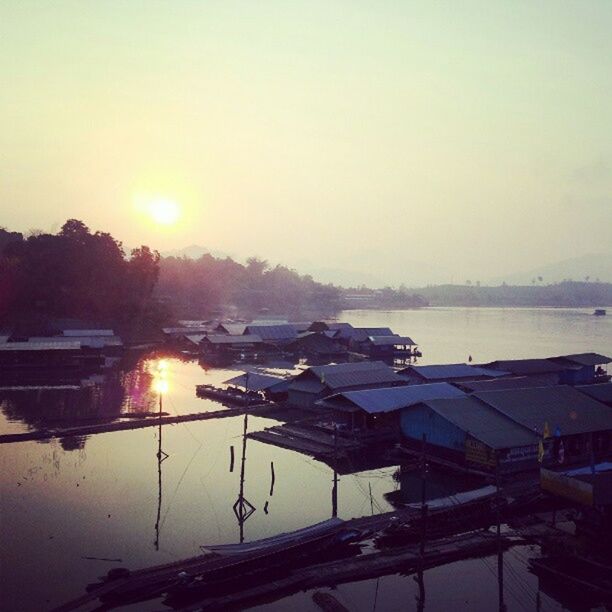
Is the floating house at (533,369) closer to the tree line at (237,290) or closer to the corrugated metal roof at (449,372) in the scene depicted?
the corrugated metal roof at (449,372)

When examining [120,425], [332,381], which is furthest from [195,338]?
[120,425]

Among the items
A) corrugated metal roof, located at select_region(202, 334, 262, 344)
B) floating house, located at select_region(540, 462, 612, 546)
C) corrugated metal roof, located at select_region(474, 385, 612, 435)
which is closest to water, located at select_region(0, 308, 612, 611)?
floating house, located at select_region(540, 462, 612, 546)

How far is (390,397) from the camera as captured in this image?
2925 centimetres

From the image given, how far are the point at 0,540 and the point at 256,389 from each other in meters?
21.0

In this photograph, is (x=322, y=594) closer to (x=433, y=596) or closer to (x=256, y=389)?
(x=433, y=596)

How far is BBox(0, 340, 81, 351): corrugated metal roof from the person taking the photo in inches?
1879

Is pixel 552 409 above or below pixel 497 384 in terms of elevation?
below

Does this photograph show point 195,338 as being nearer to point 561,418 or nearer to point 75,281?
point 75,281

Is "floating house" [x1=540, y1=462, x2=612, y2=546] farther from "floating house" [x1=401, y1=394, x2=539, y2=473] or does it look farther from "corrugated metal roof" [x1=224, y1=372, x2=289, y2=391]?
"corrugated metal roof" [x1=224, y1=372, x2=289, y2=391]

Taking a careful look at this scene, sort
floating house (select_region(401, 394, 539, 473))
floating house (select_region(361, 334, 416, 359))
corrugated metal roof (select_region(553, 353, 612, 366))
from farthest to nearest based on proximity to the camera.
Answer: floating house (select_region(361, 334, 416, 359))
corrugated metal roof (select_region(553, 353, 612, 366))
floating house (select_region(401, 394, 539, 473))

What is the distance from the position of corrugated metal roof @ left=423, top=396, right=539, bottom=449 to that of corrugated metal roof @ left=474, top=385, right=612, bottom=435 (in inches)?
14.7

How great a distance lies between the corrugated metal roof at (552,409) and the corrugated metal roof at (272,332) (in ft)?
138

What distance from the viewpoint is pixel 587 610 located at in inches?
605

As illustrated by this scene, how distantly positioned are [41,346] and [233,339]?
67.5 ft
